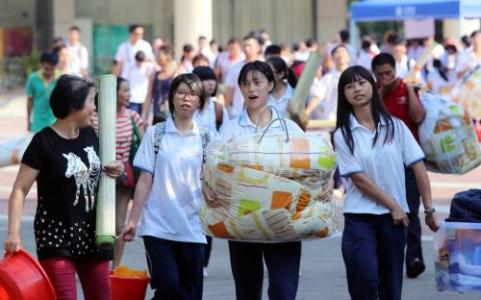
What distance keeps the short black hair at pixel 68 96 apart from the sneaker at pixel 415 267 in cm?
414

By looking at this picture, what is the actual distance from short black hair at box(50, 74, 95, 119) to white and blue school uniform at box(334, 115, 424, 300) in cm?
158

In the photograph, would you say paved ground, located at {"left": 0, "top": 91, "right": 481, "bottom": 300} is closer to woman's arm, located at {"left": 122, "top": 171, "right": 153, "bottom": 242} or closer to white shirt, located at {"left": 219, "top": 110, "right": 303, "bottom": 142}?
woman's arm, located at {"left": 122, "top": 171, "right": 153, "bottom": 242}

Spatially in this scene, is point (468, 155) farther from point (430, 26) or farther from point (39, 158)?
point (430, 26)

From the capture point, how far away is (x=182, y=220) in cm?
740

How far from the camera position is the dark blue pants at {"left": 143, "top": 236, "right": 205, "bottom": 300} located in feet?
24.0

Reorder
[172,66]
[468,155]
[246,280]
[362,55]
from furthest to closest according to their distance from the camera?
[362,55], [172,66], [468,155], [246,280]

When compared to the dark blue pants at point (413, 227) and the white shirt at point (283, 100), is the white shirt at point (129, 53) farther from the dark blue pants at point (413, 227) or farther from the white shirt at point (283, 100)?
the dark blue pants at point (413, 227)

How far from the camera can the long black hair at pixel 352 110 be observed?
7348 millimetres

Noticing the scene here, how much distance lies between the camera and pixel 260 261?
7094 mm

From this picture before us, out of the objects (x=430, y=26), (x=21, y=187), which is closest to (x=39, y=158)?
(x=21, y=187)

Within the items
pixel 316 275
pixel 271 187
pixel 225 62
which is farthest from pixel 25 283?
pixel 225 62

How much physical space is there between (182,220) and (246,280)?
56 centimetres

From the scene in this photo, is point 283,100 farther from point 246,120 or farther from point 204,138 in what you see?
point 246,120

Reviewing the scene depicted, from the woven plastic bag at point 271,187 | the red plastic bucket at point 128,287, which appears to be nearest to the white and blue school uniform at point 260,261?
the woven plastic bag at point 271,187
